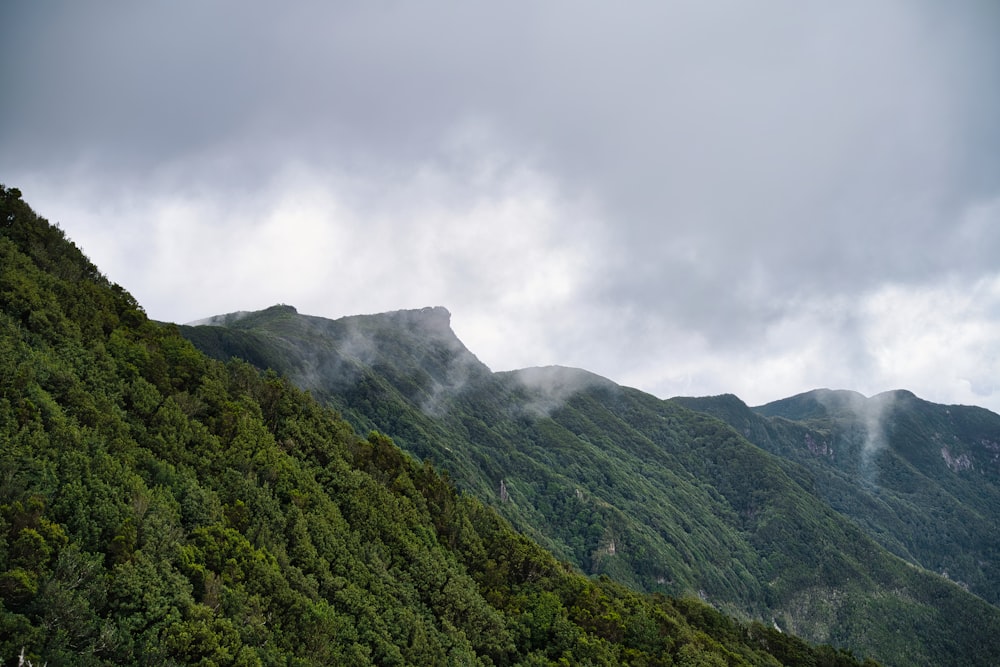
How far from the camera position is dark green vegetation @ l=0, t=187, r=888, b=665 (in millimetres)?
30031

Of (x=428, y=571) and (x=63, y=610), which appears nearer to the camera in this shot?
(x=63, y=610)

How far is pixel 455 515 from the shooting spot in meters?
69.9

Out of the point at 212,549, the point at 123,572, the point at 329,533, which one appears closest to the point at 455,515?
the point at 329,533

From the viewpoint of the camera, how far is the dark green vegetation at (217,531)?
3003 cm

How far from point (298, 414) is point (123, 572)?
117 feet

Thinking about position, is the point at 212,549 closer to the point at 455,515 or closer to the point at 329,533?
the point at 329,533

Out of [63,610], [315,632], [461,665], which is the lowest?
[461,665]

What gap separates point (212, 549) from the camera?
3831cm

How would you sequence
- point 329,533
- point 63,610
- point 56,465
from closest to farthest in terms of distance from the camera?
point 63,610
point 56,465
point 329,533

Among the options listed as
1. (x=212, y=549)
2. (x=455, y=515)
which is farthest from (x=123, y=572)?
(x=455, y=515)

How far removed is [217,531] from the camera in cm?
4003

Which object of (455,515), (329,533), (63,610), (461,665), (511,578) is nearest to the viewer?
(63,610)

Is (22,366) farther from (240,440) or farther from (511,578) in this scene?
(511,578)

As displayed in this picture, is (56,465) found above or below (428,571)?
above
